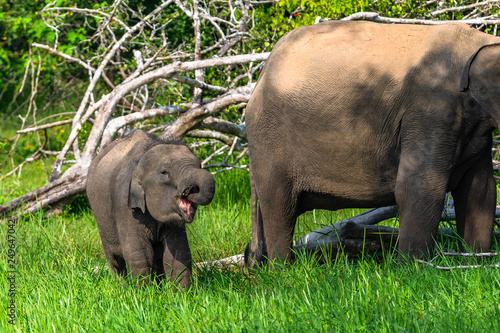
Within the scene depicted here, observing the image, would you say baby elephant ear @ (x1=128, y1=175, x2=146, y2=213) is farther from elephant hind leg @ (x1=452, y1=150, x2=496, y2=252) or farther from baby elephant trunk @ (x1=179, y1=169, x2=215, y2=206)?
elephant hind leg @ (x1=452, y1=150, x2=496, y2=252)

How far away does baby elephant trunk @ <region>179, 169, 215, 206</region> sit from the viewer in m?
3.66

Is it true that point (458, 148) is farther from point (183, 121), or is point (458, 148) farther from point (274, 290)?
point (183, 121)

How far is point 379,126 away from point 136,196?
5.18ft

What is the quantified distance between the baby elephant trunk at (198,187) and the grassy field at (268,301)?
0.56 meters

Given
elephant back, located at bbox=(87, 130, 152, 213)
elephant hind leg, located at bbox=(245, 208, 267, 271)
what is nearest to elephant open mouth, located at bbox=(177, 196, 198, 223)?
elephant back, located at bbox=(87, 130, 152, 213)

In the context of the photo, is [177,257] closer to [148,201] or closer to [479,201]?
[148,201]

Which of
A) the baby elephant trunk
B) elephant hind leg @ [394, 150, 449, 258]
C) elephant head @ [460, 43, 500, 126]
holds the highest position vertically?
elephant head @ [460, 43, 500, 126]

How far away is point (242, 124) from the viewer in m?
7.17

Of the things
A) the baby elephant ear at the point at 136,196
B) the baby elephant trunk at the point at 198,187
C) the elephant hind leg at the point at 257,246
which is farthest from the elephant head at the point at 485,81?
the baby elephant ear at the point at 136,196

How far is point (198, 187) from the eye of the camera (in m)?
3.85

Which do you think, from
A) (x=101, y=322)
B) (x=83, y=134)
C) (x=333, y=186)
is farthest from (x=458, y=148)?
(x=83, y=134)

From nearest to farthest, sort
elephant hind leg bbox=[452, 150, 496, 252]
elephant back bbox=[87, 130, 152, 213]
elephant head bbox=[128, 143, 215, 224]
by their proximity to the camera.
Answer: elephant head bbox=[128, 143, 215, 224] → elephant hind leg bbox=[452, 150, 496, 252] → elephant back bbox=[87, 130, 152, 213]

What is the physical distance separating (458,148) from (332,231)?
1.24 metres

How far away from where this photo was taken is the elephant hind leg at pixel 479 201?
4.36m
